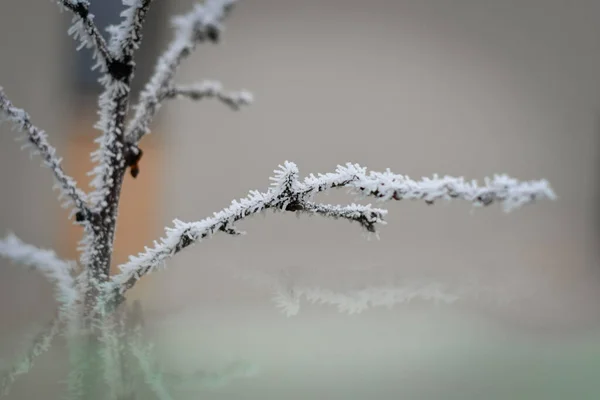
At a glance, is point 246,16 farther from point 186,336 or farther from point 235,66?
point 186,336

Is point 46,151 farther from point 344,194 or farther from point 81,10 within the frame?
point 344,194

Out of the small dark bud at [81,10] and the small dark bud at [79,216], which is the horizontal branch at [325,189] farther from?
the small dark bud at [81,10]

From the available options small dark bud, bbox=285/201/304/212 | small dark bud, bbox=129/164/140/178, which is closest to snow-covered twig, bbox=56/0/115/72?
small dark bud, bbox=129/164/140/178

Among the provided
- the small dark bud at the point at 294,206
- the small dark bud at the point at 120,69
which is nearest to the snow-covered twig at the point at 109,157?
the small dark bud at the point at 120,69

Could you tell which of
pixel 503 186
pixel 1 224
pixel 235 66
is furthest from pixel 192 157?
pixel 503 186

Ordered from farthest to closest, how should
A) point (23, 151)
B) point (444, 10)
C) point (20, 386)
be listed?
point (444, 10), point (23, 151), point (20, 386)

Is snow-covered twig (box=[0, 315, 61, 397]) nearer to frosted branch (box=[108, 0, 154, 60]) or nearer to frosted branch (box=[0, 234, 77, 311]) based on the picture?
frosted branch (box=[0, 234, 77, 311])
